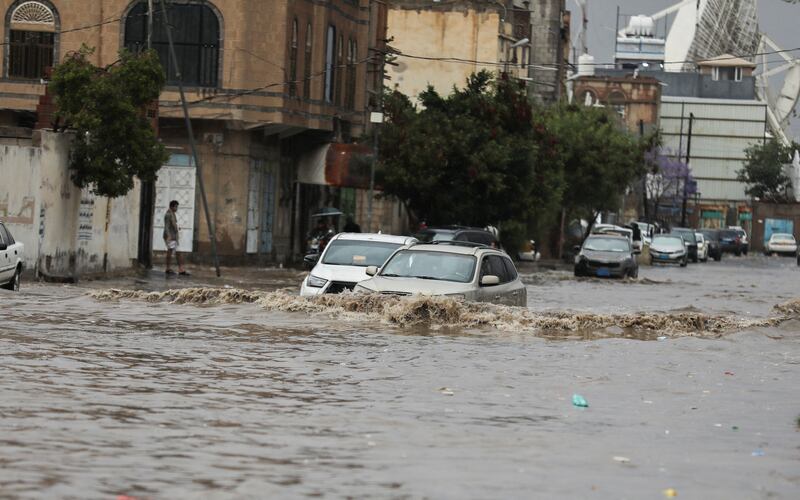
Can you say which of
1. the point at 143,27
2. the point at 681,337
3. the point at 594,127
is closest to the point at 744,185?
the point at 594,127

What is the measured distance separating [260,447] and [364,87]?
1649 inches

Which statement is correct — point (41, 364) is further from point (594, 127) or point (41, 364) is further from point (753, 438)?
point (594, 127)

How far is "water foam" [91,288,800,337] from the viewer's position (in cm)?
2169

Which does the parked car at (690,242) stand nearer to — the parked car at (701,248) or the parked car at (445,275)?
the parked car at (701,248)

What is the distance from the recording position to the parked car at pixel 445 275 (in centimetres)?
2178

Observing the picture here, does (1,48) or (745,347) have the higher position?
(1,48)

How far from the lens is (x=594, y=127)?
246ft

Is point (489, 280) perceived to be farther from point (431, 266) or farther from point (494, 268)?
point (494, 268)

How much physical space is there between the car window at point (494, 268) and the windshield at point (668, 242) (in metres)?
49.0

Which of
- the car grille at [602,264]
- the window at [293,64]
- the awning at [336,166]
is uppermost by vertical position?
the window at [293,64]

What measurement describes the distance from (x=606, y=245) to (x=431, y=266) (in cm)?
2943

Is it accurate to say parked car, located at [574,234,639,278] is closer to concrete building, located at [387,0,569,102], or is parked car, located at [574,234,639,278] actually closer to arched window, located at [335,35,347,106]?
arched window, located at [335,35,347,106]

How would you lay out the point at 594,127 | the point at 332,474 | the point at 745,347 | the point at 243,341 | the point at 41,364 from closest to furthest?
1. the point at 332,474
2. the point at 41,364
3. the point at 243,341
4. the point at 745,347
5. the point at 594,127

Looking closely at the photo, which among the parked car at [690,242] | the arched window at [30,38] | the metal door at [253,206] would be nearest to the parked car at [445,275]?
the metal door at [253,206]
